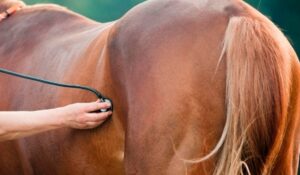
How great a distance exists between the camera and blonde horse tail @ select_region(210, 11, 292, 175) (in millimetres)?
2207

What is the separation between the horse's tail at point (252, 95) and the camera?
2207mm

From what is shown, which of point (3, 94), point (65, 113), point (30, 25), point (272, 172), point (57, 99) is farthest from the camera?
point (30, 25)

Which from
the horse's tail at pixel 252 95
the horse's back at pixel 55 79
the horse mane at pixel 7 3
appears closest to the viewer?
the horse's tail at pixel 252 95

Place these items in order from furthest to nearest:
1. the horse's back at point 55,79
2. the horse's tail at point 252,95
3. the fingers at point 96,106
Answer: the horse's back at point 55,79 < the fingers at point 96,106 < the horse's tail at point 252,95

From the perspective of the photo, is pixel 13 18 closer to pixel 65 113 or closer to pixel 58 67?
pixel 58 67

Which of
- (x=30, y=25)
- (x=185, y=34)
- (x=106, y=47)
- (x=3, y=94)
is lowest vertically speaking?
(x=3, y=94)

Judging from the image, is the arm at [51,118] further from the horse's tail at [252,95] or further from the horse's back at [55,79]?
the horse's tail at [252,95]

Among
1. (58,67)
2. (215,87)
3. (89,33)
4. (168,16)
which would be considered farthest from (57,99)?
(215,87)

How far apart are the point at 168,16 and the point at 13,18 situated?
1775mm

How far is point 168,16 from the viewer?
245cm

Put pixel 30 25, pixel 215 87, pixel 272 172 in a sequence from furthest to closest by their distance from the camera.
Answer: pixel 30 25, pixel 272 172, pixel 215 87

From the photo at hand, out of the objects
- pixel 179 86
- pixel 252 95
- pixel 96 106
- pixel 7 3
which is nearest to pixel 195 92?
pixel 179 86

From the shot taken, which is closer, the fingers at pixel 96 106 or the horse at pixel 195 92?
the horse at pixel 195 92

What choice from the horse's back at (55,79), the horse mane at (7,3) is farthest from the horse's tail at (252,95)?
the horse mane at (7,3)
